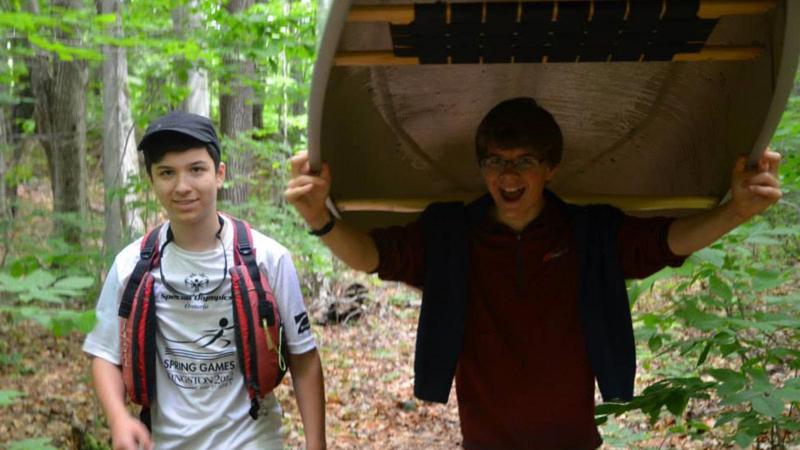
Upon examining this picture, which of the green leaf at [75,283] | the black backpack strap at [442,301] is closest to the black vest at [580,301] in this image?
the black backpack strap at [442,301]

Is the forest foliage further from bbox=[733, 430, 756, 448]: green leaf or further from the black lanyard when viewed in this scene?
the black lanyard

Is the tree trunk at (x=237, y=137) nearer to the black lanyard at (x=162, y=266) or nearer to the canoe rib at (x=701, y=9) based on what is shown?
the black lanyard at (x=162, y=266)

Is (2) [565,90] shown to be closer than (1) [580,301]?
No

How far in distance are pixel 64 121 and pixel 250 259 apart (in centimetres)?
572

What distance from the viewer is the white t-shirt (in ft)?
7.97

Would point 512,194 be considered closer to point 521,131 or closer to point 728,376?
point 521,131

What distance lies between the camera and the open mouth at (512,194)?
7.85ft

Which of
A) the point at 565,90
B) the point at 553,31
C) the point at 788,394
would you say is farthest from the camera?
the point at 565,90

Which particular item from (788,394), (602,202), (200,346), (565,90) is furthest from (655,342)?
(200,346)

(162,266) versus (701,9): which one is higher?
(701,9)

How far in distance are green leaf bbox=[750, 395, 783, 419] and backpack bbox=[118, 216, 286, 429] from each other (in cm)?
149

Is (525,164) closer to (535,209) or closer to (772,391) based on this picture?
(535,209)

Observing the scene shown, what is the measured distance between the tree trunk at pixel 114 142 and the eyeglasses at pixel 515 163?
11.2ft

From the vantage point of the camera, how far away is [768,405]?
2.42 meters
